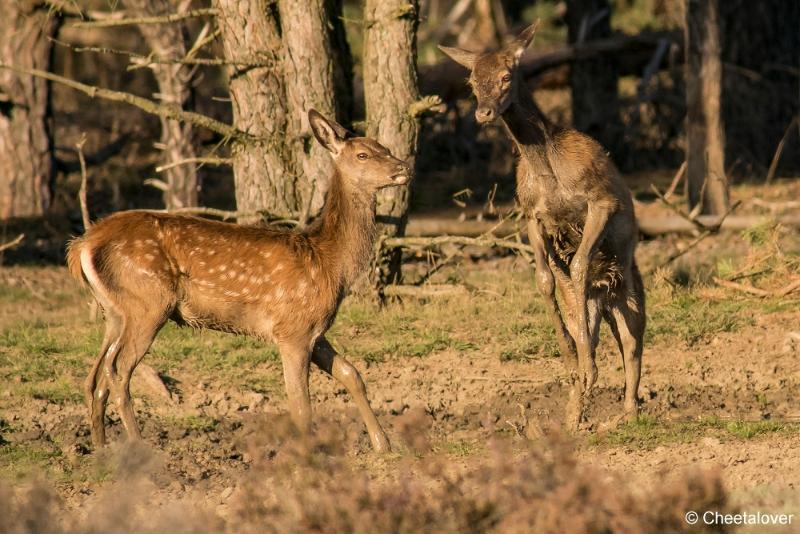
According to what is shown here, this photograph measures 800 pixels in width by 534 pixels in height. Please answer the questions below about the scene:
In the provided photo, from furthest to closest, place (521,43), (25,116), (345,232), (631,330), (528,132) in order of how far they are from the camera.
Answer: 1. (25,116)
2. (631,330)
3. (528,132)
4. (521,43)
5. (345,232)

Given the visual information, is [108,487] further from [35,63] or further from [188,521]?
[35,63]

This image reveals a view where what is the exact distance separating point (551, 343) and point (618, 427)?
1955 millimetres

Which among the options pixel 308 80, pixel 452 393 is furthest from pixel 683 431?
pixel 308 80

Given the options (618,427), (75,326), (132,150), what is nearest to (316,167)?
(75,326)

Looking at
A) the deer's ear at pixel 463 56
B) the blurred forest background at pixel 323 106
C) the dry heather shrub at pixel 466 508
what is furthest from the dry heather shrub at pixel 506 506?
the blurred forest background at pixel 323 106

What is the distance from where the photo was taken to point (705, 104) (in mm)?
15641

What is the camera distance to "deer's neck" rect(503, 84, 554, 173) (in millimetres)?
9367

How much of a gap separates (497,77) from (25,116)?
938cm

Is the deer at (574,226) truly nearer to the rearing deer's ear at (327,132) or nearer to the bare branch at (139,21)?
the rearing deer's ear at (327,132)

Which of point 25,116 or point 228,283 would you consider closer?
point 228,283

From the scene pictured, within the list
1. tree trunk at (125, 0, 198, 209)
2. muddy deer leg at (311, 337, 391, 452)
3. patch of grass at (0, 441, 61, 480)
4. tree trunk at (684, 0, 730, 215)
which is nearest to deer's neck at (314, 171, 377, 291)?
muddy deer leg at (311, 337, 391, 452)

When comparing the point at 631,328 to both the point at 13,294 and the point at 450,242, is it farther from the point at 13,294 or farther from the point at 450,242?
the point at 13,294

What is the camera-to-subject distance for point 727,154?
2050 centimetres

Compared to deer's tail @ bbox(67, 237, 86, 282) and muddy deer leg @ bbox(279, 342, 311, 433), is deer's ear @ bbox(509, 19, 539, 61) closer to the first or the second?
muddy deer leg @ bbox(279, 342, 311, 433)
